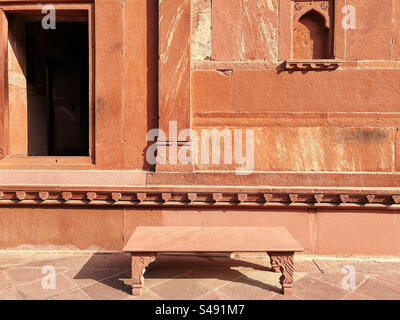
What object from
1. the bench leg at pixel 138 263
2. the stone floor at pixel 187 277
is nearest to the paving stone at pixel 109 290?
the stone floor at pixel 187 277

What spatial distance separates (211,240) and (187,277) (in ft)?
1.89

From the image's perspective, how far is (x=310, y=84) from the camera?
3414 mm

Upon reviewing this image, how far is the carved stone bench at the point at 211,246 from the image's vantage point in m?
2.43

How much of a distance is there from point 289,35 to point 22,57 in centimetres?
392

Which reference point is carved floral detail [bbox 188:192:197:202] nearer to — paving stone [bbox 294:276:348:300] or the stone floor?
the stone floor

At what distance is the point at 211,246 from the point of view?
2.48 meters

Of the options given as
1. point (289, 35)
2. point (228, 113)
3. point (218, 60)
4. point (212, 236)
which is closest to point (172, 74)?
point (218, 60)

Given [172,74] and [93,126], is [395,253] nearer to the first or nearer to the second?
[172,74]

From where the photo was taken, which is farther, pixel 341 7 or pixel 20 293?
pixel 341 7

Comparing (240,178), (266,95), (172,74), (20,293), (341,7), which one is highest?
(341,7)

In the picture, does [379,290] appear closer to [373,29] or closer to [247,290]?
[247,290]

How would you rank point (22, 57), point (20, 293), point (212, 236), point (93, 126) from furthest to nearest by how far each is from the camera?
point (22, 57), point (93, 126), point (212, 236), point (20, 293)

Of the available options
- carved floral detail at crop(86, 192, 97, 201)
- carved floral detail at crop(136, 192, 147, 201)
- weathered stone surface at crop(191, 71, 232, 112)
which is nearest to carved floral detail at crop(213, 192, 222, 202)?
carved floral detail at crop(136, 192, 147, 201)

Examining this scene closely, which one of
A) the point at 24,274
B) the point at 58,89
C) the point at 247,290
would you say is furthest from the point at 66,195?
the point at 58,89
